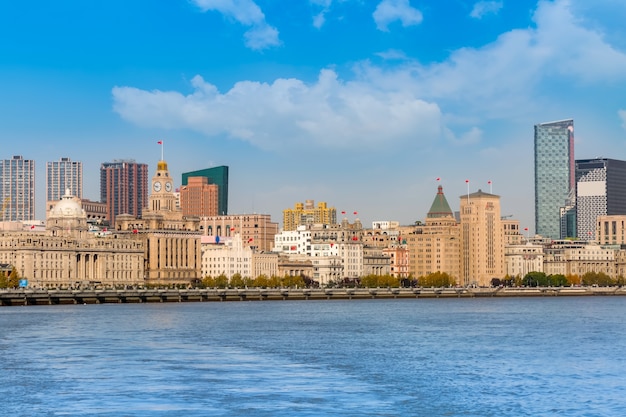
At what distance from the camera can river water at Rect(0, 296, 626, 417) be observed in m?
62.0

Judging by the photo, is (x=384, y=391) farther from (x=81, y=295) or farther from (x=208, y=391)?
(x=81, y=295)

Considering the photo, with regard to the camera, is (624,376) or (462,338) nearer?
(624,376)

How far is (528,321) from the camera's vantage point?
440ft

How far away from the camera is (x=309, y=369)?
76.6m

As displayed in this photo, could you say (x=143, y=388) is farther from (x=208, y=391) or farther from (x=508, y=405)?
(x=508, y=405)

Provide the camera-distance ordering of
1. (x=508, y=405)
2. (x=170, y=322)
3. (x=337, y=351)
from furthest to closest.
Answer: (x=170, y=322) → (x=337, y=351) → (x=508, y=405)

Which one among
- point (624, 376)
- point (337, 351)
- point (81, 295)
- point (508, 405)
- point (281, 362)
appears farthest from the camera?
point (81, 295)

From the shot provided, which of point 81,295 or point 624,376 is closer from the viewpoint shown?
point 624,376

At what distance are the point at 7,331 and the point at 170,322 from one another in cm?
2093

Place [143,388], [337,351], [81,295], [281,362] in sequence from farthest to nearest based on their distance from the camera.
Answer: [81,295], [337,351], [281,362], [143,388]

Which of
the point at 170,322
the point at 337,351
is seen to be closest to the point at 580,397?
the point at 337,351

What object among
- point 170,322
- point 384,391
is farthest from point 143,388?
point 170,322

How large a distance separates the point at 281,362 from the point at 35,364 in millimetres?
14334

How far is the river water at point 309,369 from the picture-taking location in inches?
2442
